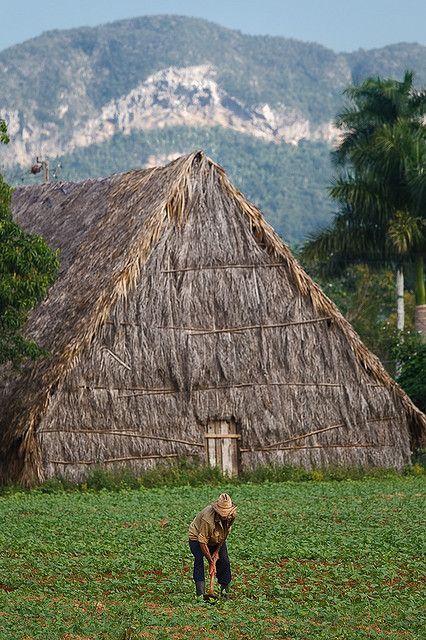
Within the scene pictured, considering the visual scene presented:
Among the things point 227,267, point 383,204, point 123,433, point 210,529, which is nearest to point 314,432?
point 227,267

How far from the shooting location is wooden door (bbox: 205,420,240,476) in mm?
30047

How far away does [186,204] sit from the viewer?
30422 millimetres

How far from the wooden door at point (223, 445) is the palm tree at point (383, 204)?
12960 mm

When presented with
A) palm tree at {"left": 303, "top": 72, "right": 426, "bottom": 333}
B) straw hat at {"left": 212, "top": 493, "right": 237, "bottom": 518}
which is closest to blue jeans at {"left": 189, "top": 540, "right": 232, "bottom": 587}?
straw hat at {"left": 212, "top": 493, "right": 237, "bottom": 518}

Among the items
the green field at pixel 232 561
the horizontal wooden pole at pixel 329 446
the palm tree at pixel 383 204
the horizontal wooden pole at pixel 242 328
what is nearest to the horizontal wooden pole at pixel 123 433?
the horizontal wooden pole at pixel 329 446

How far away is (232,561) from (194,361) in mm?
12365

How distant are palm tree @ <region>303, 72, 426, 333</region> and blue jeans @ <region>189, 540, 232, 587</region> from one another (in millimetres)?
27402

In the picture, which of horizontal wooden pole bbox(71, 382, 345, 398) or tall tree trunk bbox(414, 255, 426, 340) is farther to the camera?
tall tree trunk bbox(414, 255, 426, 340)

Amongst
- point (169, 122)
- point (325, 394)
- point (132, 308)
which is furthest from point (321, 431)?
point (169, 122)

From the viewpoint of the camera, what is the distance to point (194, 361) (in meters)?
29.8

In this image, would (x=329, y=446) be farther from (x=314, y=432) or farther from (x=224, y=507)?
(x=224, y=507)

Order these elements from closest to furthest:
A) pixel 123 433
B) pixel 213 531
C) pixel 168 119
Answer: pixel 213 531
pixel 123 433
pixel 168 119

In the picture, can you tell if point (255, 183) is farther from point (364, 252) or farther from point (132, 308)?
point (132, 308)

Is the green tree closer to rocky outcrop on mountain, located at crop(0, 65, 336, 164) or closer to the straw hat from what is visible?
the straw hat
